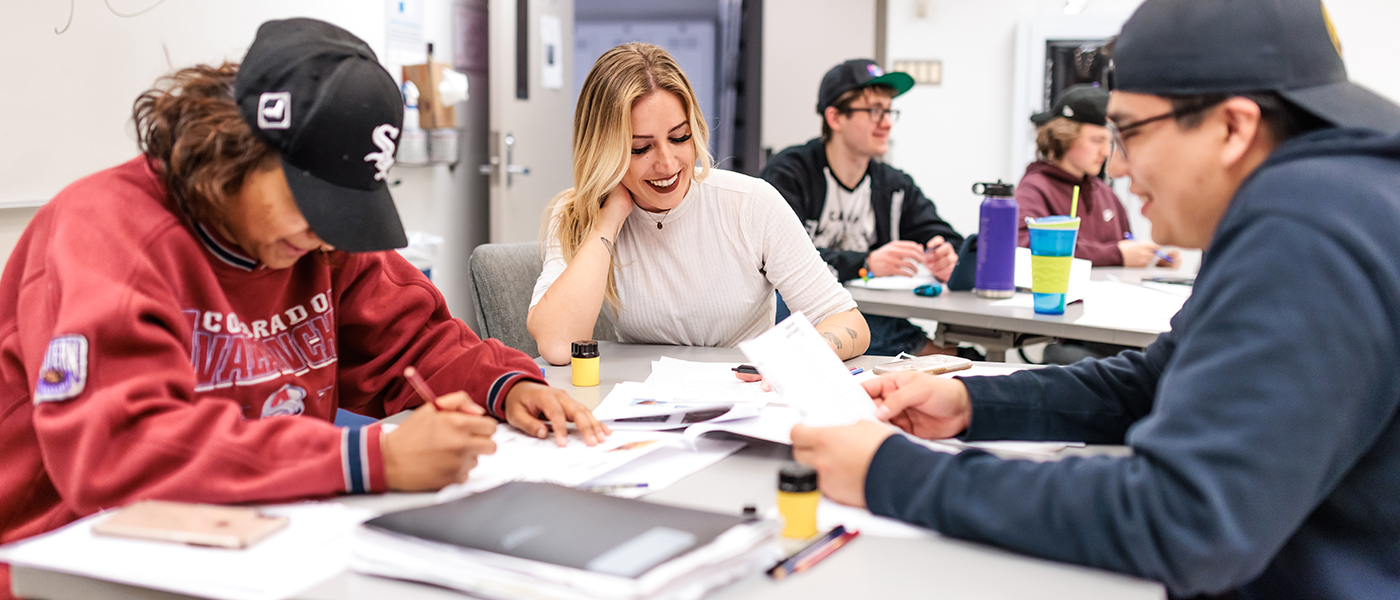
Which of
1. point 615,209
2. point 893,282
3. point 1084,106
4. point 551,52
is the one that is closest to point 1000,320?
point 893,282

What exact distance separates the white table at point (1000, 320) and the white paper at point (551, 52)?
2.31 metres

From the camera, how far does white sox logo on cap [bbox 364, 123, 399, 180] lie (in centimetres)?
105

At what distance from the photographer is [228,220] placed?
1088 millimetres

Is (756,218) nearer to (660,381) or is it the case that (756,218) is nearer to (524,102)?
(660,381)

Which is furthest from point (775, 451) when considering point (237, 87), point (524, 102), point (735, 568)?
point (524, 102)

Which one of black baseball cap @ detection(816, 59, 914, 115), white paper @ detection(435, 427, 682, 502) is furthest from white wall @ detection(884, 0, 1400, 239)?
white paper @ detection(435, 427, 682, 502)

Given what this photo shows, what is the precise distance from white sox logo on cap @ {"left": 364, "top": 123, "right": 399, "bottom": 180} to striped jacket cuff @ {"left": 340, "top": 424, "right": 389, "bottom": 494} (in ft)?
0.97

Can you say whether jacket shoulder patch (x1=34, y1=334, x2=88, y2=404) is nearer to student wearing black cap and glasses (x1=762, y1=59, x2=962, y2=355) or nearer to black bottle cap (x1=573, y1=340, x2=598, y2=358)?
black bottle cap (x1=573, y1=340, x2=598, y2=358)

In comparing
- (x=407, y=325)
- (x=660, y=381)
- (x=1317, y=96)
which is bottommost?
(x=660, y=381)

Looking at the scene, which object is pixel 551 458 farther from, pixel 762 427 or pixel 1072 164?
pixel 1072 164

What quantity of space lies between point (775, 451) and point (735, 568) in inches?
15.3

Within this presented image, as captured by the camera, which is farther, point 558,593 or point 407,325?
point 407,325

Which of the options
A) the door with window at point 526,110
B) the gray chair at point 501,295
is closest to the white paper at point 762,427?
the gray chair at point 501,295

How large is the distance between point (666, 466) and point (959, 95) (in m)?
4.95
